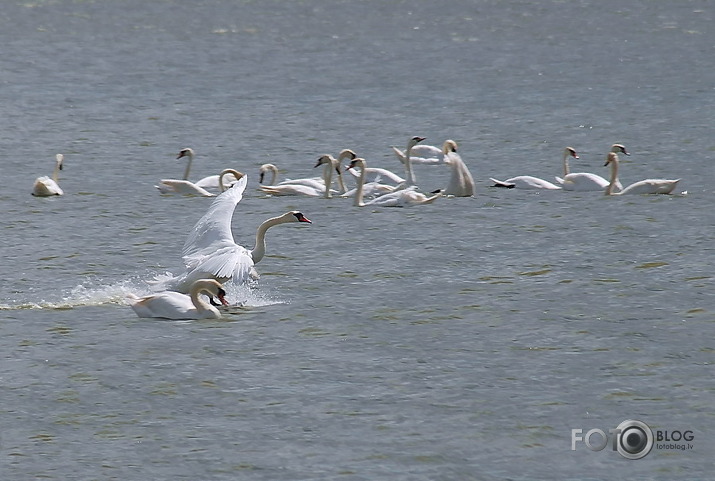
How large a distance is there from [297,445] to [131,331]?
4010 mm

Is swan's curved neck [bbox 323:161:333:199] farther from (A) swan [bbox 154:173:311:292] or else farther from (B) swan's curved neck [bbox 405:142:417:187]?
(A) swan [bbox 154:173:311:292]

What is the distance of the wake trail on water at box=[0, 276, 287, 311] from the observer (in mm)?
16672

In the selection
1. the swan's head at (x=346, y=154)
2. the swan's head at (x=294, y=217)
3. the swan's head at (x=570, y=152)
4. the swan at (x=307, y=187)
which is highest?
the swan's head at (x=570, y=152)

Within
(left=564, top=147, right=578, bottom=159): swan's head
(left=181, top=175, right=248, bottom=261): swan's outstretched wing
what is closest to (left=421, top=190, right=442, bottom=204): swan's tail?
(left=564, top=147, right=578, bottom=159): swan's head

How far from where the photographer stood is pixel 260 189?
2489 centimetres

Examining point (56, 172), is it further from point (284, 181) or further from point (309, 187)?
point (309, 187)

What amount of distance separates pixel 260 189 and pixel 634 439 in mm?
13608

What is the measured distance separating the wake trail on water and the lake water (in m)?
0.05

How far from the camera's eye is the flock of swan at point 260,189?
53.0 feet

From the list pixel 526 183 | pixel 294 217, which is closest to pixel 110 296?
pixel 294 217

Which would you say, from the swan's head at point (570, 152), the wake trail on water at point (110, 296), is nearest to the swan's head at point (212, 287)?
the wake trail on water at point (110, 296)

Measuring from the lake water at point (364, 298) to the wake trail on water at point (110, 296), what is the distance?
0.05 meters

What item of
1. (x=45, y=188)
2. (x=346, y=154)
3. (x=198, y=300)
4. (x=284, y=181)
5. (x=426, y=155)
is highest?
(x=346, y=154)

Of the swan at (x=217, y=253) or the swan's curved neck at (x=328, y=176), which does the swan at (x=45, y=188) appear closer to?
the swan's curved neck at (x=328, y=176)
